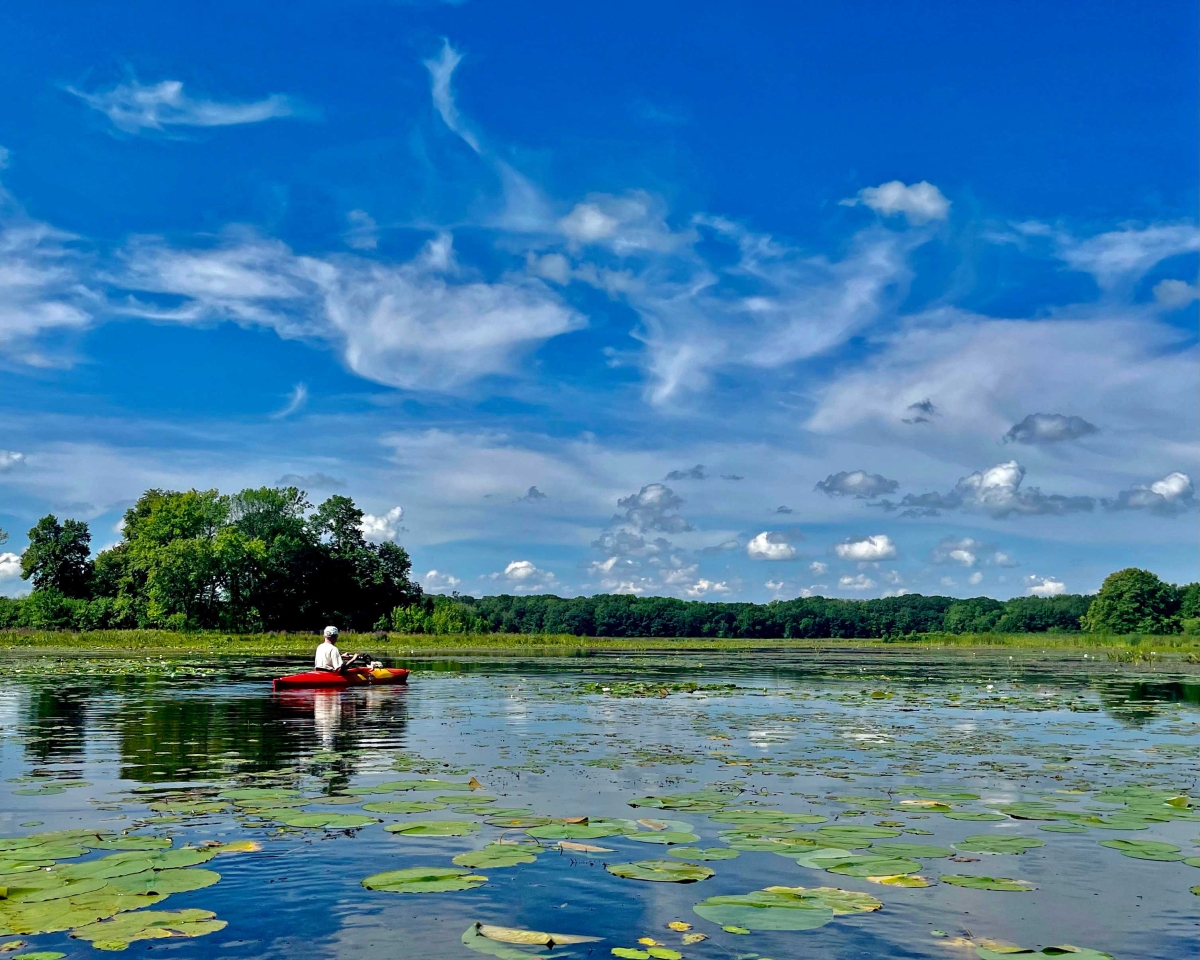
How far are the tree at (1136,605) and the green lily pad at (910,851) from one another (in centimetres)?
Answer: 10952

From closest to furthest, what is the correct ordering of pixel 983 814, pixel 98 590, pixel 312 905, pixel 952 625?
pixel 312 905, pixel 983 814, pixel 98 590, pixel 952 625

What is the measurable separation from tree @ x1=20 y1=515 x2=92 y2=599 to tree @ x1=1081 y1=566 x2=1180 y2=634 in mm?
102630

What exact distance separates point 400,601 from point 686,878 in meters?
90.2

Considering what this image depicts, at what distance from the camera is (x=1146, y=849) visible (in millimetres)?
8414

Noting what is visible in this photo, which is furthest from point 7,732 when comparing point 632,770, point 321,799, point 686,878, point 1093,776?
point 1093,776

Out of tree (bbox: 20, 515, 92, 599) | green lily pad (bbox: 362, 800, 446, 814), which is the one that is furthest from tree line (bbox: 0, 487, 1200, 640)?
green lily pad (bbox: 362, 800, 446, 814)

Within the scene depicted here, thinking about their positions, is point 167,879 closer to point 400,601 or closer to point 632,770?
point 632,770

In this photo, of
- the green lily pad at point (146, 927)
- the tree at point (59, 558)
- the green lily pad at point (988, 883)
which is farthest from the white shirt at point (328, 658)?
the tree at point (59, 558)

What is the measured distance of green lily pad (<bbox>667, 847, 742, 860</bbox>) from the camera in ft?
26.4

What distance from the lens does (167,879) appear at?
6.93 meters

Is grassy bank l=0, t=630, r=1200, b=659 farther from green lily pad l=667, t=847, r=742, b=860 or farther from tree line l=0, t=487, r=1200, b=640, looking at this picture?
green lily pad l=667, t=847, r=742, b=860

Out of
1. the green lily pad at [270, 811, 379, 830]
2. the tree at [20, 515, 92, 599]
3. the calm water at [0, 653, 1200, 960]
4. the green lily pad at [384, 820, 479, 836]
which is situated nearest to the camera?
the calm water at [0, 653, 1200, 960]

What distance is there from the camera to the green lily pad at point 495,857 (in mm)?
7627

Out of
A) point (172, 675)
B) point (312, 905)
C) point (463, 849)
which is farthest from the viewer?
point (172, 675)
